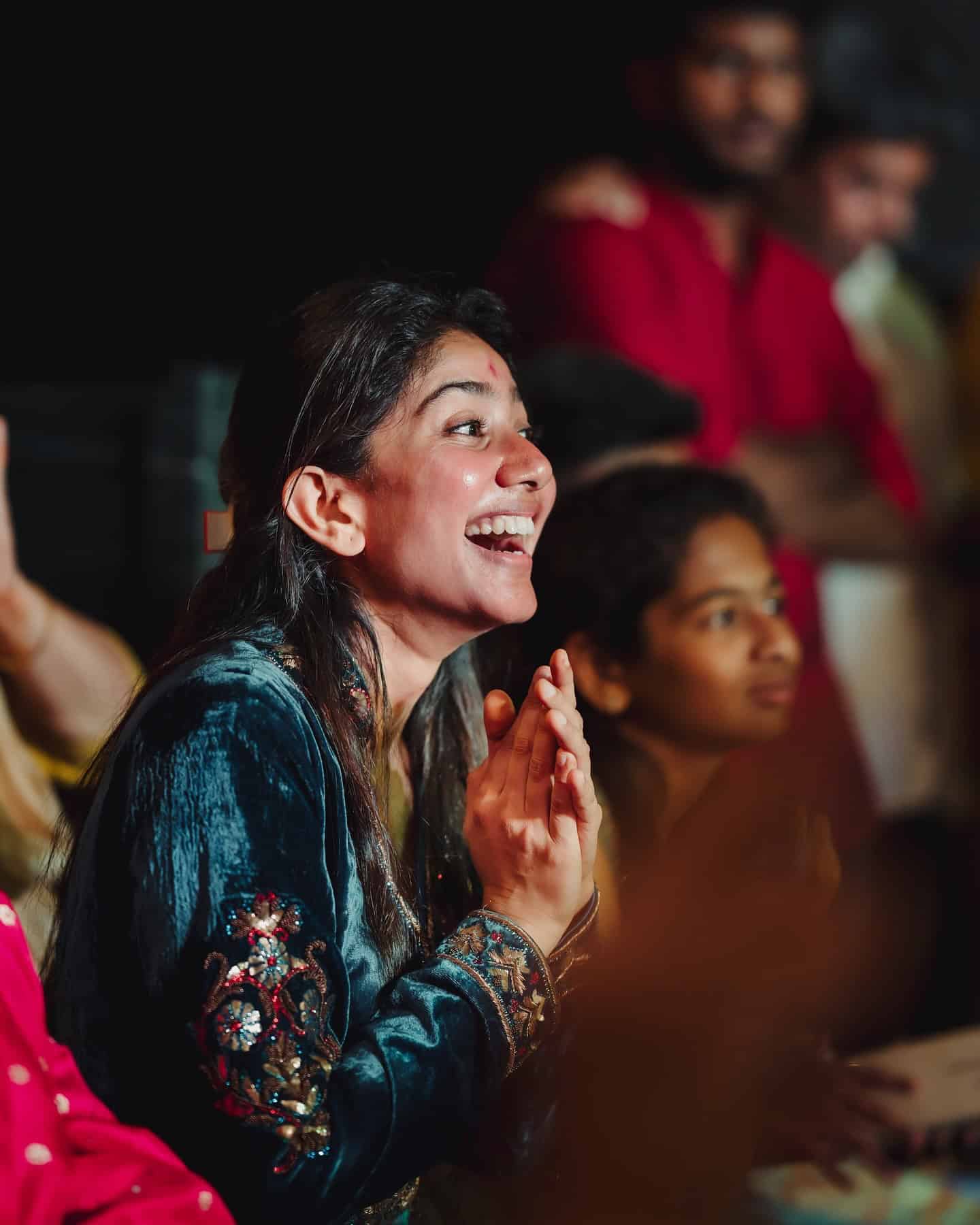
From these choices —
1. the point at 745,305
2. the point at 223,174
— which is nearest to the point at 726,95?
the point at 745,305

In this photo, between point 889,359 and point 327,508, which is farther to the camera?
point 889,359

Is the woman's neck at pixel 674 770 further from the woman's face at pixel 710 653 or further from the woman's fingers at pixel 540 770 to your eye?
the woman's fingers at pixel 540 770

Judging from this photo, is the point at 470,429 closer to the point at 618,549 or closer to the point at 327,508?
the point at 327,508

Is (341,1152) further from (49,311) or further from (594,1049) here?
(49,311)

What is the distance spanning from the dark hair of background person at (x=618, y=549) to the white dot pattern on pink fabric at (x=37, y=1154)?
46cm

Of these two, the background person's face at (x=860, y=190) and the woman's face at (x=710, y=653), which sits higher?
the background person's face at (x=860, y=190)

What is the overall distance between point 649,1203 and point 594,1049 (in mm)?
122

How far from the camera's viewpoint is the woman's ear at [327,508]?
37.1 inches

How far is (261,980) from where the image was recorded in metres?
0.80

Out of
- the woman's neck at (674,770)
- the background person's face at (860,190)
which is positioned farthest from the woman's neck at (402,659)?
the background person's face at (860,190)

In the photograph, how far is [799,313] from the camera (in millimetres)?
2383

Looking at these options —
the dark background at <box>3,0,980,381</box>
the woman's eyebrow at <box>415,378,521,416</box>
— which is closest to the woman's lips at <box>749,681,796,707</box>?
the woman's eyebrow at <box>415,378,521,416</box>

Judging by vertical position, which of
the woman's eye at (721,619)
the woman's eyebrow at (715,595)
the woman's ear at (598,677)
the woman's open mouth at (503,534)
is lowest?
the woman's ear at (598,677)

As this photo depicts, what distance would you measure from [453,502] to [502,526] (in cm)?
4
